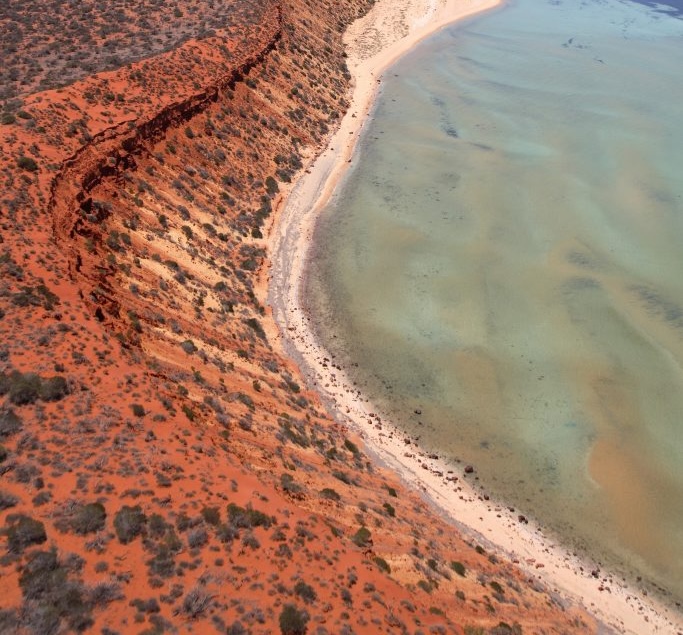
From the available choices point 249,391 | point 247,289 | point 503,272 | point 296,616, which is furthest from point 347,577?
point 503,272

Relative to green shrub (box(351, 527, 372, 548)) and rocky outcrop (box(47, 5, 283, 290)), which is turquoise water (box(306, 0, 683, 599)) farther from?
rocky outcrop (box(47, 5, 283, 290))

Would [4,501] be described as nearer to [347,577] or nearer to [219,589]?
[219,589]

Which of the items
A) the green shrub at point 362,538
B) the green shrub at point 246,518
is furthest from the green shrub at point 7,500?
the green shrub at point 362,538

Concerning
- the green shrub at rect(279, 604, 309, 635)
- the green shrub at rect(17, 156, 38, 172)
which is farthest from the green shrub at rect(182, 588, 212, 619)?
the green shrub at rect(17, 156, 38, 172)

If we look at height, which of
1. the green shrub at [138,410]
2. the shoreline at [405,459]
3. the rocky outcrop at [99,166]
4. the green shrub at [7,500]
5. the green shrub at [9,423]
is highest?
the rocky outcrop at [99,166]

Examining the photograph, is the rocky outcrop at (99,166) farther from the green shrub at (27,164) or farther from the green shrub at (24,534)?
the green shrub at (24,534)

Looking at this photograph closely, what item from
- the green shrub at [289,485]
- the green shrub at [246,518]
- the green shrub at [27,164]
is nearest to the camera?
the green shrub at [246,518]
